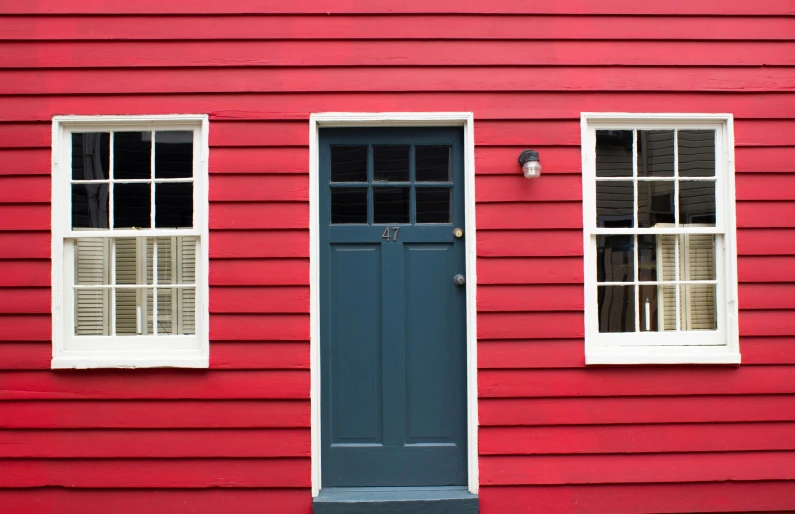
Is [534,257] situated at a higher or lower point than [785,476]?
higher

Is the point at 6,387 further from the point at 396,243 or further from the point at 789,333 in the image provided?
the point at 789,333

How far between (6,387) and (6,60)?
76.3 inches

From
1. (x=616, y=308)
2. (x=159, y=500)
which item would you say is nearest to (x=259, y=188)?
(x=159, y=500)

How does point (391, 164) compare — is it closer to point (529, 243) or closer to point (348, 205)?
point (348, 205)

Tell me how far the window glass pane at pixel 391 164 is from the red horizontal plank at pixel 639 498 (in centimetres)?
195

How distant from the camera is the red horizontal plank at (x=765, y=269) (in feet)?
12.7

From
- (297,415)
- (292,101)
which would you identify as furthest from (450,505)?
(292,101)

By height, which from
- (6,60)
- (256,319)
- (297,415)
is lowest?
(297,415)

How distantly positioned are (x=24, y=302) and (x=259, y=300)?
54.5 inches

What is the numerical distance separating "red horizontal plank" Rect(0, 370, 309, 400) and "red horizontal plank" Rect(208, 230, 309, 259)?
0.70m

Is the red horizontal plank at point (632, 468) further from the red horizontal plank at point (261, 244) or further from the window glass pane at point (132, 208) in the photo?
the window glass pane at point (132, 208)

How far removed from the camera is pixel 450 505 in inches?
148

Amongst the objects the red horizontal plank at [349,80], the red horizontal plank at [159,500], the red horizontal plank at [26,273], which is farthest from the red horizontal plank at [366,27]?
the red horizontal plank at [159,500]

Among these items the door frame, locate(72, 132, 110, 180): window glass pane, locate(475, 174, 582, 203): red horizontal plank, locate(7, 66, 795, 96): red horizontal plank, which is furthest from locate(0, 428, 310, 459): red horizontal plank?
locate(7, 66, 795, 96): red horizontal plank
